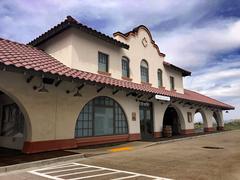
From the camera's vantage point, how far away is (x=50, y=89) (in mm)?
10469

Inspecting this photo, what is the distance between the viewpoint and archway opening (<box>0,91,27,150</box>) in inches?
435

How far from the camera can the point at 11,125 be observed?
1203 centimetres

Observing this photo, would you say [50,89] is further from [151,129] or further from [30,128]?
[151,129]

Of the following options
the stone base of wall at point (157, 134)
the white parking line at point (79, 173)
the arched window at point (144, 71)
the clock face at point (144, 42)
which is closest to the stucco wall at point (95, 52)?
the clock face at point (144, 42)

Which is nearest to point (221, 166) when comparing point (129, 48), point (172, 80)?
point (129, 48)

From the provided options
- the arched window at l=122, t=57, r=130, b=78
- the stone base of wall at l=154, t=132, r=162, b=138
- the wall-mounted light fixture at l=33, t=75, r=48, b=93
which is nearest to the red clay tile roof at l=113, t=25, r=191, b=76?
the arched window at l=122, t=57, r=130, b=78

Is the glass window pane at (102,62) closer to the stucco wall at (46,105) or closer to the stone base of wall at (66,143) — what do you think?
the stucco wall at (46,105)

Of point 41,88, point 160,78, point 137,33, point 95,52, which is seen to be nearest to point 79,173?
point 41,88

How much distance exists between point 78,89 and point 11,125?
420 centimetres

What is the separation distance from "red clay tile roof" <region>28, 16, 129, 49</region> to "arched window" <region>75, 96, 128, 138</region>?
381cm

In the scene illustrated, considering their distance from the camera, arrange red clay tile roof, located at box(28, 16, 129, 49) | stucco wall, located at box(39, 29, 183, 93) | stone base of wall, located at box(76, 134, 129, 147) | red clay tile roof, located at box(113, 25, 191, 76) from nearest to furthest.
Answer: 1. stone base of wall, located at box(76, 134, 129, 147)
2. red clay tile roof, located at box(28, 16, 129, 49)
3. stucco wall, located at box(39, 29, 183, 93)
4. red clay tile roof, located at box(113, 25, 191, 76)

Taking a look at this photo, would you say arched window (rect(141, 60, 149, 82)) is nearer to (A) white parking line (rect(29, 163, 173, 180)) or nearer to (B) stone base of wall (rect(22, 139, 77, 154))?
(B) stone base of wall (rect(22, 139, 77, 154))

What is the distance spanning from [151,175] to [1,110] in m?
10.5

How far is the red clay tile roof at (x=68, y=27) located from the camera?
40.8 ft
